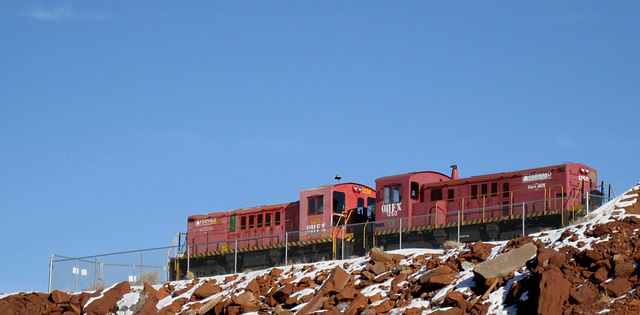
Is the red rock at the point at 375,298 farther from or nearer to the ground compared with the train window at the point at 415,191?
nearer to the ground

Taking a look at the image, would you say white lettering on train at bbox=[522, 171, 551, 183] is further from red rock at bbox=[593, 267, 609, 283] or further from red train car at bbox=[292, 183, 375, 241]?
red rock at bbox=[593, 267, 609, 283]

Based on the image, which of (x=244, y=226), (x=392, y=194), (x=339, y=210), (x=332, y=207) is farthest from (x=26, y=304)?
(x=392, y=194)

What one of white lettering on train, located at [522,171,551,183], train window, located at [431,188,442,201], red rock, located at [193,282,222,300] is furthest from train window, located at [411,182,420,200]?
red rock, located at [193,282,222,300]

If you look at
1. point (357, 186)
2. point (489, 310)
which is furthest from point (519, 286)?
point (357, 186)

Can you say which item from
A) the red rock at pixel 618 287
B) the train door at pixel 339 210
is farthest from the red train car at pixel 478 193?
the red rock at pixel 618 287

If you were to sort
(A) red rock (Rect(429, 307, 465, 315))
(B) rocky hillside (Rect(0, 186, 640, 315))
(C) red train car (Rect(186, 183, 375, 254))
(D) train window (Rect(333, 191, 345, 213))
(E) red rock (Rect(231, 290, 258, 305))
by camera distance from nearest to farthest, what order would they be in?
(B) rocky hillside (Rect(0, 186, 640, 315)) < (A) red rock (Rect(429, 307, 465, 315)) < (E) red rock (Rect(231, 290, 258, 305)) < (C) red train car (Rect(186, 183, 375, 254)) < (D) train window (Rect(333, 191, 345, 213))

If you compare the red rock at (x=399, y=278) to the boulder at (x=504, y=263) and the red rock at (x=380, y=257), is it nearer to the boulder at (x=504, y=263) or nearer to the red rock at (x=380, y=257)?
the red rock at (x=380, y=257)

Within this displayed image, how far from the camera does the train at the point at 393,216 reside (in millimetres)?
29562

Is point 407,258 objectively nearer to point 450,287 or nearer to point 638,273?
point 450,287

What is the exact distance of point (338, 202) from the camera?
36.9 metres

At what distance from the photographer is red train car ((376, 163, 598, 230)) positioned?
30375mm

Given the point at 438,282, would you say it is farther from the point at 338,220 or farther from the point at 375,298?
the point at 338,220

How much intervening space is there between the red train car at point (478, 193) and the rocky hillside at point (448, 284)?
5.73 metres

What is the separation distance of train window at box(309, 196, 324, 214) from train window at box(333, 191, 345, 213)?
0.57 m
